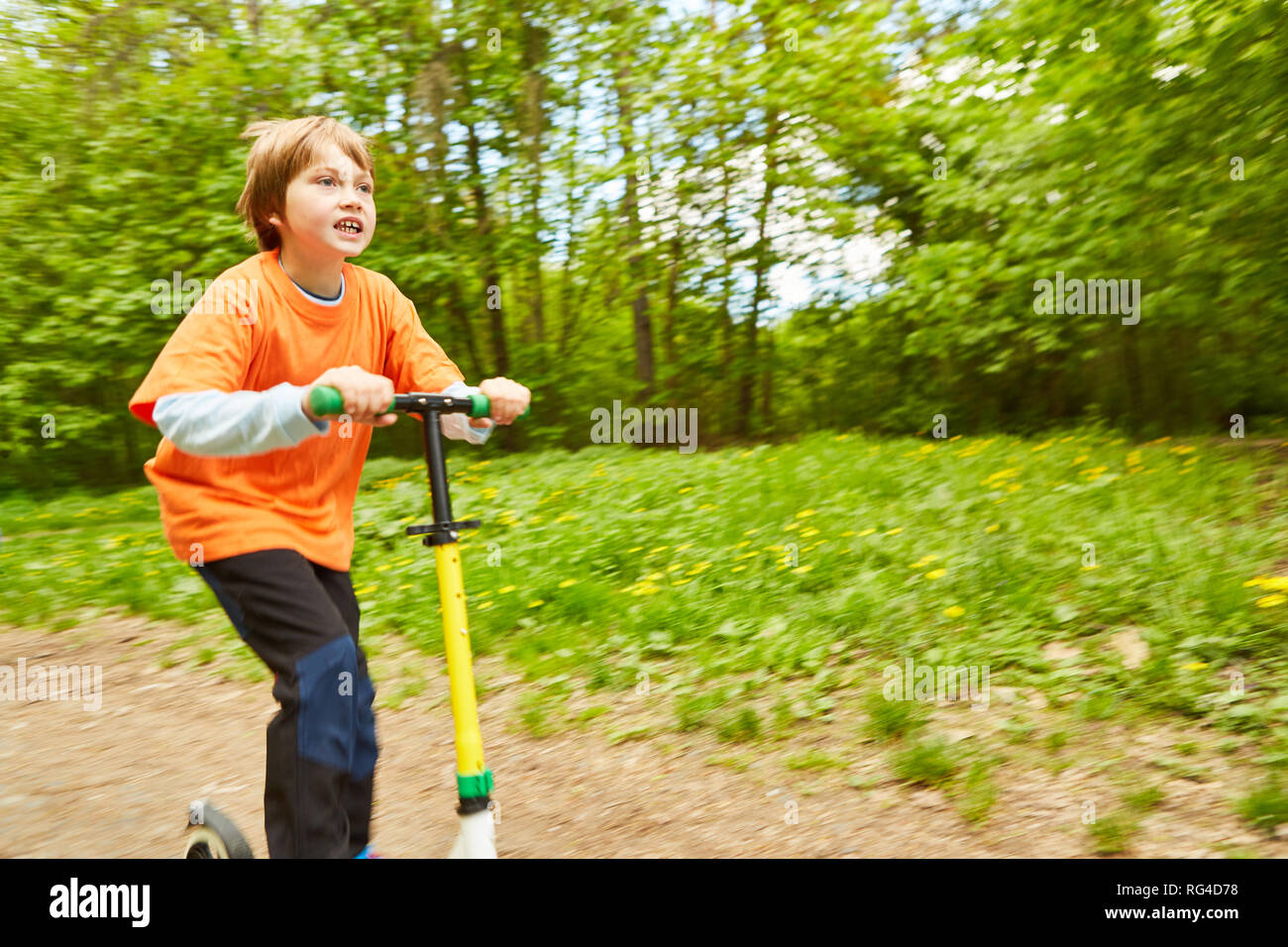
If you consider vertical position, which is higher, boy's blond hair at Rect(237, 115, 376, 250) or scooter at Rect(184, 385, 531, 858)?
boy's blond hair at Rect(237, 115, 376, 250)

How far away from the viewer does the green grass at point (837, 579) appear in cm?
360

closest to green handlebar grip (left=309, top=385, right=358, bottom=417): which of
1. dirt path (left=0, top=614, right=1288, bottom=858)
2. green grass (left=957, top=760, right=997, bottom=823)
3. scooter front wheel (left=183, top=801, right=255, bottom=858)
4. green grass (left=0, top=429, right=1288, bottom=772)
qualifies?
scooter front wheel (left=183, top=801, right=255, bottom=858)

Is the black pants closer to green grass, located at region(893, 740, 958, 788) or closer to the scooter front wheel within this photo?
the scooter front wheel

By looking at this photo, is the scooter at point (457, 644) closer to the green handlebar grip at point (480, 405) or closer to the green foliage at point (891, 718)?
the green handlebar grip at point (480, 405)

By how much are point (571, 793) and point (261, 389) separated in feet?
6.03

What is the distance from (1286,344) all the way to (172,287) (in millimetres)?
9850

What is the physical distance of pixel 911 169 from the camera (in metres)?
9.27

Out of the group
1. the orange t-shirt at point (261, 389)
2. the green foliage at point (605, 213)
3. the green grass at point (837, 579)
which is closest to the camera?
the orange t-shirt at point (261, 389)

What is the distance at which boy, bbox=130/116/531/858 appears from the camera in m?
1.93

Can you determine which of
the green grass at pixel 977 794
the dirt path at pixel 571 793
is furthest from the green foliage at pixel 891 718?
the green grass at pixel 977 794

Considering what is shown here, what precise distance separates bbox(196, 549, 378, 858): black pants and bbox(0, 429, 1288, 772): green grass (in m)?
1.81

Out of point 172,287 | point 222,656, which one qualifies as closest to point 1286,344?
point 222,656

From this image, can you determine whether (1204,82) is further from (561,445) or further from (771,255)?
(561,445)

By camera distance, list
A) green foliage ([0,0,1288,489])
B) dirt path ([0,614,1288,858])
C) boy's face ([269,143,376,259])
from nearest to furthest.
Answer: boy's face ([269,143,376,259]), dirt path ([0,614,1288,858]), green foliage ([0,0,1288,489])
